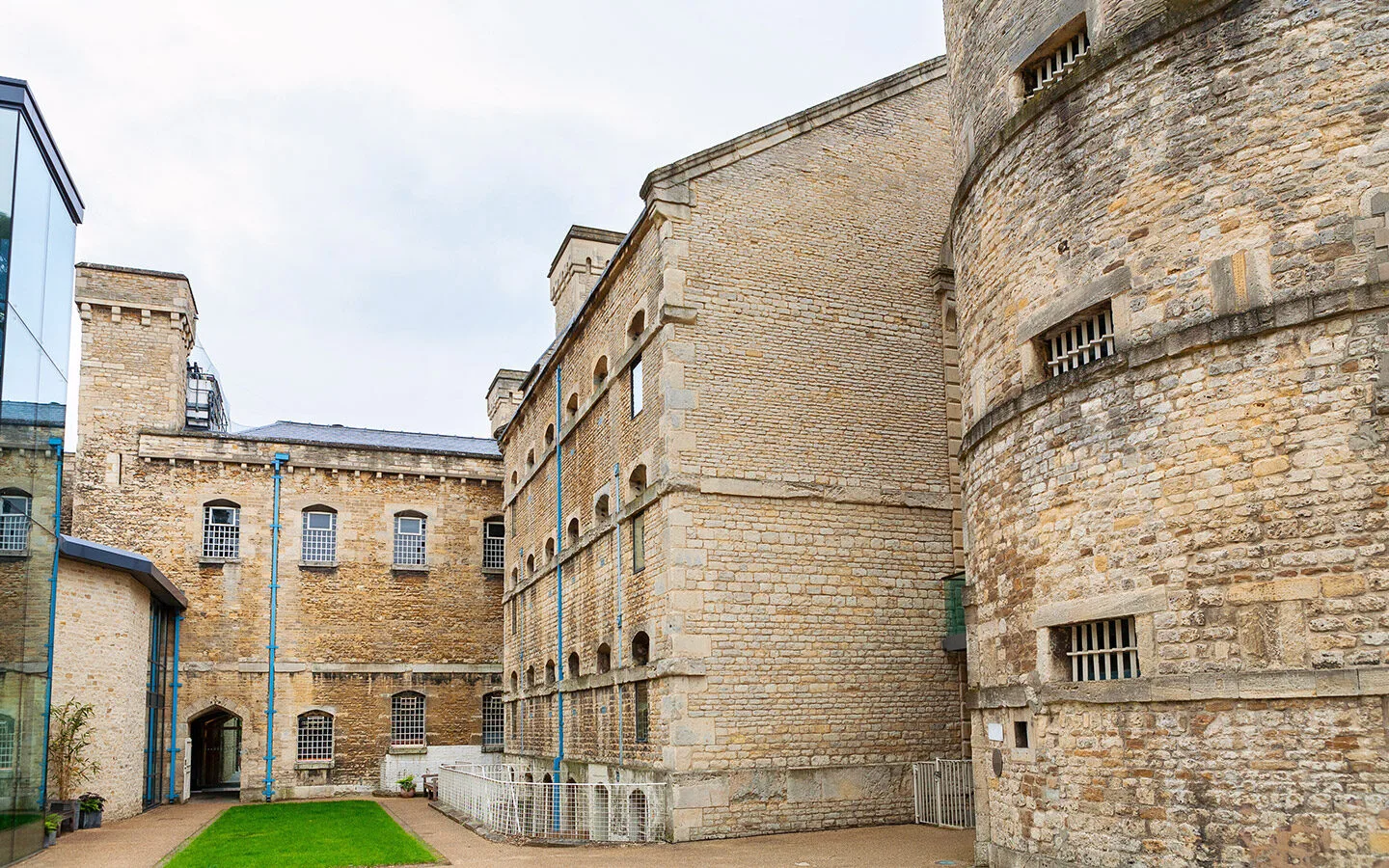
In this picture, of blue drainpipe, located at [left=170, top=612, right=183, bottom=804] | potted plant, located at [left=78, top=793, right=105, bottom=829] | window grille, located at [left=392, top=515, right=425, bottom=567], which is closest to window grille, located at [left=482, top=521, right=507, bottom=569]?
window grille, located at [left=392, top=515, right=425, bottom=567]

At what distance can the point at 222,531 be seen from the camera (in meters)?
30.2

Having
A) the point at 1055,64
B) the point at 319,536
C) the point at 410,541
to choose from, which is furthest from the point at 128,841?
the point at 1055,64

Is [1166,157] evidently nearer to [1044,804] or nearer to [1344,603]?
[1344,603]

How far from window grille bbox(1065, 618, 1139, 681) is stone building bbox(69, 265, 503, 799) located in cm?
2240

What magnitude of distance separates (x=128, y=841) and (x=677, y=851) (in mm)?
9357

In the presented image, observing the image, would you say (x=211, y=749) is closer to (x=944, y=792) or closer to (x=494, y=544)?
(x=494, y=544)

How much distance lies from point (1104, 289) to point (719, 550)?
7865 millimetres

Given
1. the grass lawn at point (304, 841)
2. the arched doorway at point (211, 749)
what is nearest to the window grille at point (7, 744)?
the grass lawn at point (304, 841)

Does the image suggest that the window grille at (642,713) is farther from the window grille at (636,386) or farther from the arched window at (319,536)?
the arched window at (319,536)

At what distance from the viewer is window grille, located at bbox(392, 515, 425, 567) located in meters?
31.7

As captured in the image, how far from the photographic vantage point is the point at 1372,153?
951cm

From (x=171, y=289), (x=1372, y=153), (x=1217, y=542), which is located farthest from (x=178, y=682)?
(x=1372, y=153)

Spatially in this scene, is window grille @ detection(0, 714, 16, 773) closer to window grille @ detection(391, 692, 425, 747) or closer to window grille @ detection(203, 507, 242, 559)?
window grille @ detection(203, 507, 242, 559)

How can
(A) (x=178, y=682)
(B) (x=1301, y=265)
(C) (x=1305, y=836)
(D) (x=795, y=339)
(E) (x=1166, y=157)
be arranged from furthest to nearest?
(A) (x=178, y=682) < (D) (x=795, y=339) < (E) (x=1166, y=157) < (B) (x=1301, y=265) < (C) (x=1305, y=836)
